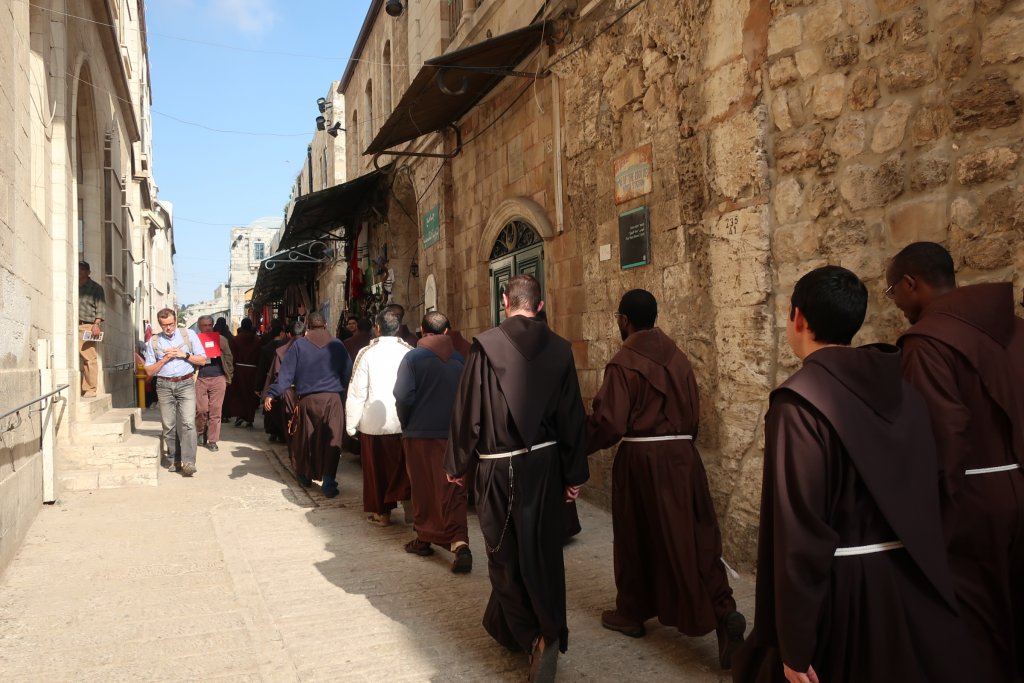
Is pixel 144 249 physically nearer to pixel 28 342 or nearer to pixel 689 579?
pixel 28 342

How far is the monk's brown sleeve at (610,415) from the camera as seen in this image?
3.57 meters

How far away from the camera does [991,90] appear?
3.18 metres

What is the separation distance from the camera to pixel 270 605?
13.4 feet

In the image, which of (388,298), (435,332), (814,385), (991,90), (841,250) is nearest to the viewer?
(814,385)

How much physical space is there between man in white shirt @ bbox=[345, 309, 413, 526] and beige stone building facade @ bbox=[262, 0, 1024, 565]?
1.68 metres

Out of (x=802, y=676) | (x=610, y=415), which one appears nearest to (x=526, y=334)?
(x=610, y=415)

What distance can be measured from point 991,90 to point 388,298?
11909 millimetres

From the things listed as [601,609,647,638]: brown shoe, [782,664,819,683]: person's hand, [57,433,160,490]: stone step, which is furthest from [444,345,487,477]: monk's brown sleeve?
[57,433,160,490]: stone step

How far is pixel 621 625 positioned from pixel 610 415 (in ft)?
3.35

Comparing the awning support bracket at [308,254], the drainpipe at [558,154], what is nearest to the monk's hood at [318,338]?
the drainpipe at [558,154]

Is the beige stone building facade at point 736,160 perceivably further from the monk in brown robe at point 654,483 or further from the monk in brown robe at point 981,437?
the monk in brown robe at point 654,483

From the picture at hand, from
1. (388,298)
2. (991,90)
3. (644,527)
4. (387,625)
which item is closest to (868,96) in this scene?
(991,90)

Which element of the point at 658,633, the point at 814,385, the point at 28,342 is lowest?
the point at 658,633

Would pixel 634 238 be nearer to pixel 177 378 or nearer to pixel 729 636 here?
pixel 729 636
